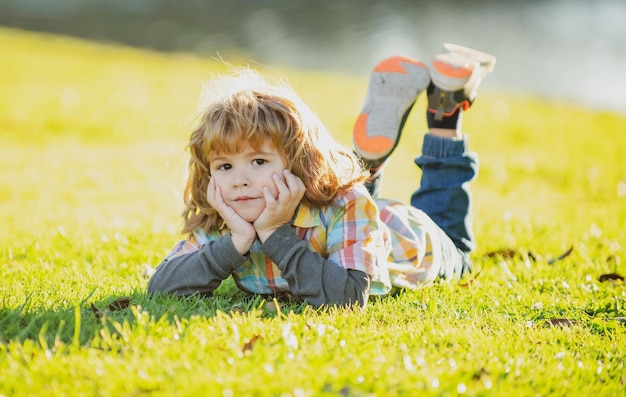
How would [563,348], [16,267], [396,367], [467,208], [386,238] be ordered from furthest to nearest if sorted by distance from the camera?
[467,208]
[16,267]
[386,238]
[563,348]
[396,367]

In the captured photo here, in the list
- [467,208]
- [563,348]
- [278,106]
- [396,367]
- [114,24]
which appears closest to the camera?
[396,367]

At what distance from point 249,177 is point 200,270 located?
0.48 meters

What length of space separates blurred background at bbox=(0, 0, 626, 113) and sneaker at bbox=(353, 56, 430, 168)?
12432 mm

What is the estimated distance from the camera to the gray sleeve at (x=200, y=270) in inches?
127

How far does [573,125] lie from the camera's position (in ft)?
35.1

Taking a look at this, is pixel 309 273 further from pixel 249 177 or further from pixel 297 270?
pixel 249 177

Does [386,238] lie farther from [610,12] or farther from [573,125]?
[610,12]

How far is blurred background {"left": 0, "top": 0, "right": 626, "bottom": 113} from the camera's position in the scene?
1934 centimetres

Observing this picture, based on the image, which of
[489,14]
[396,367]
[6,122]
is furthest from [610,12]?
[396,367]

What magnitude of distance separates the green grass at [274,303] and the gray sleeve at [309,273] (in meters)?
0.10

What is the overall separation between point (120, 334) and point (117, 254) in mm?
1759

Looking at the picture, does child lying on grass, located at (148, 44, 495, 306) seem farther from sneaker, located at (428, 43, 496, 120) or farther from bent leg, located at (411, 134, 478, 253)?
sneaker, located at (428, 43, 496, 120)

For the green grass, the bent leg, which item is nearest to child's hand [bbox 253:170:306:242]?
the green grass

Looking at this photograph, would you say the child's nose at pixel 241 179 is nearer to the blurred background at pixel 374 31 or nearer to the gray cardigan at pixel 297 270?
the gray cardigan at pixel 297 270
